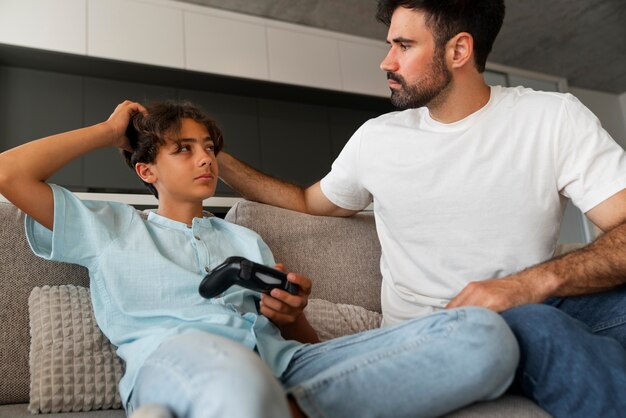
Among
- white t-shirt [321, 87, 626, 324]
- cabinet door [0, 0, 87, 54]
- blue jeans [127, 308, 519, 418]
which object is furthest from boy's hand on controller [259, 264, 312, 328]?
cabinet door [0, 0, 87, 54]

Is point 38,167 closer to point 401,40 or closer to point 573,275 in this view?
point 401,40

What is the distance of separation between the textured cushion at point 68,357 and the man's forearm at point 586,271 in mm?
869

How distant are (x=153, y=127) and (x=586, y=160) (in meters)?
0.99

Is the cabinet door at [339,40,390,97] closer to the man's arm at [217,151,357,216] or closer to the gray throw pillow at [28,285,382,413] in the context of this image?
the man's arm at [217,151,357,216]

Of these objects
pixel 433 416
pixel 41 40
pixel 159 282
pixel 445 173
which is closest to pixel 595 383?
pixel 433 416

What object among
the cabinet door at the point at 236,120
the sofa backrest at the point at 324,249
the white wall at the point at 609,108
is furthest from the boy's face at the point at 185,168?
the white wall at the point at 609,108

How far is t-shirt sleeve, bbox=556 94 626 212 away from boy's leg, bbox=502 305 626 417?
421mm

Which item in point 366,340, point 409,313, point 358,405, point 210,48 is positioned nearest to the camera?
point 358,405

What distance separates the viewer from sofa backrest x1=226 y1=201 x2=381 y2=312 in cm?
163

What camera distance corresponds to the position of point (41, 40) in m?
3.36

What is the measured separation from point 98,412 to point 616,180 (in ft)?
3.83

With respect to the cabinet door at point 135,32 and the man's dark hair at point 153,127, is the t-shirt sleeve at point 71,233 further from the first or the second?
the cabinet door at point 135,32

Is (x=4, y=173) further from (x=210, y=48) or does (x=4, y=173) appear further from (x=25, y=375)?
(x=210, y=48)

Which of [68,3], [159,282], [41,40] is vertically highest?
[68,3]
